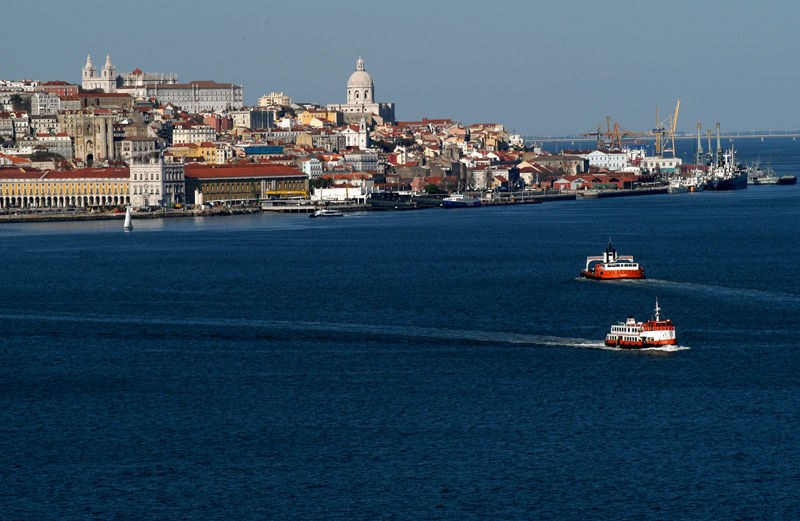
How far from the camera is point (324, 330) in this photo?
18625 millimetres

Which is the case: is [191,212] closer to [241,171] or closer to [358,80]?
[241,171]

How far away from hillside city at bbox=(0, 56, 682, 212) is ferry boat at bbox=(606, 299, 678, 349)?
3350 centimetres

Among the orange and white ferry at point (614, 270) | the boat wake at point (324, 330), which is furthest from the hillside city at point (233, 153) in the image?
the boat wake at point (324, 330)

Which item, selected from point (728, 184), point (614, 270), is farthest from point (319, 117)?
point (614, 270)

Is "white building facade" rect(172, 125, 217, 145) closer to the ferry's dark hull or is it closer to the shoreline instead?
the shoreline

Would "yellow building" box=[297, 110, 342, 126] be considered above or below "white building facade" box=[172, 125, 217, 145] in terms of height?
above

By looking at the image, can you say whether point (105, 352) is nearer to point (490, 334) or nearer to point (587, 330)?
point (490, 334)

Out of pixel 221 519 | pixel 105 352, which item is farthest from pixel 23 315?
pixel 221 519

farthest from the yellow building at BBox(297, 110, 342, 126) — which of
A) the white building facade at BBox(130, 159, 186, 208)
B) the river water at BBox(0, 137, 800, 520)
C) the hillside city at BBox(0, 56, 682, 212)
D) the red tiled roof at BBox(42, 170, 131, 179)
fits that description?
the river water at BBox(0, 137, 800, 520)

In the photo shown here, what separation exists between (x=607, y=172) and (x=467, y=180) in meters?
10.9

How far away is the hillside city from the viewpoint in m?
50.0

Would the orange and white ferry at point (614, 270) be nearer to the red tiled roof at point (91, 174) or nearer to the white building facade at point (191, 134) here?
the red tiled roof at point (91, 174)

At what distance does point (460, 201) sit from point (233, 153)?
11156 mm

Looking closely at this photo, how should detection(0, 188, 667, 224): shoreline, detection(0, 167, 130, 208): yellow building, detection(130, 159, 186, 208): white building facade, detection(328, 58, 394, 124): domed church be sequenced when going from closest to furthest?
detection(0, 188, 667, 224): shoreline, detection(130, 159, 186, 208): white building facade, detection(0, 167, 130, 208): yellow building, detection(328, 58, 394, 124): domed church
